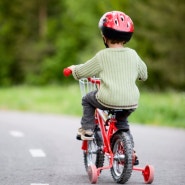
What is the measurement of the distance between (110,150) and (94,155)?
28.2 inches

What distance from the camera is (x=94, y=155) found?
26.9ft

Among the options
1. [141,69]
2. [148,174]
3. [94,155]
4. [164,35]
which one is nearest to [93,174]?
[148,174]

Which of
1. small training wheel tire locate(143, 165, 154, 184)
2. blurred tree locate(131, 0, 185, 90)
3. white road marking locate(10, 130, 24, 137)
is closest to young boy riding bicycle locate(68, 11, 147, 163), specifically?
small training wheel tire locate(143, 165, 154, 184)

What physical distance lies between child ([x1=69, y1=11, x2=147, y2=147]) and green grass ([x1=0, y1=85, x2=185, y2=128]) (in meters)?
9.54

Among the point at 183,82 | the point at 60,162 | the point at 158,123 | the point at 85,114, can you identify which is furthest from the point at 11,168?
the point at 183,82

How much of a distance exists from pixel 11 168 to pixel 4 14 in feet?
228

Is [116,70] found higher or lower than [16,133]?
higher

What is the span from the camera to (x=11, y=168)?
8680 mm

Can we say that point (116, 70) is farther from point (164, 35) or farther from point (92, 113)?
point (164, 35)

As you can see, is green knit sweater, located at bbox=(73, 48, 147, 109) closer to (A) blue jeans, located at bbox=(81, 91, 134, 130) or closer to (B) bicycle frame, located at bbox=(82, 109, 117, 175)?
(A) blue jeans, located at bbox=(81, 91, 134, 130)

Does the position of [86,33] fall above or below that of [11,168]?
below

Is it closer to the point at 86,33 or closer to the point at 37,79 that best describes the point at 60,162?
the point at 86,33

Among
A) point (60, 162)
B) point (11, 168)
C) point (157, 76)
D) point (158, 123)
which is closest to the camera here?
point (11, 168)

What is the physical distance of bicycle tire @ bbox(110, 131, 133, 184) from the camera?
23.3 feet
